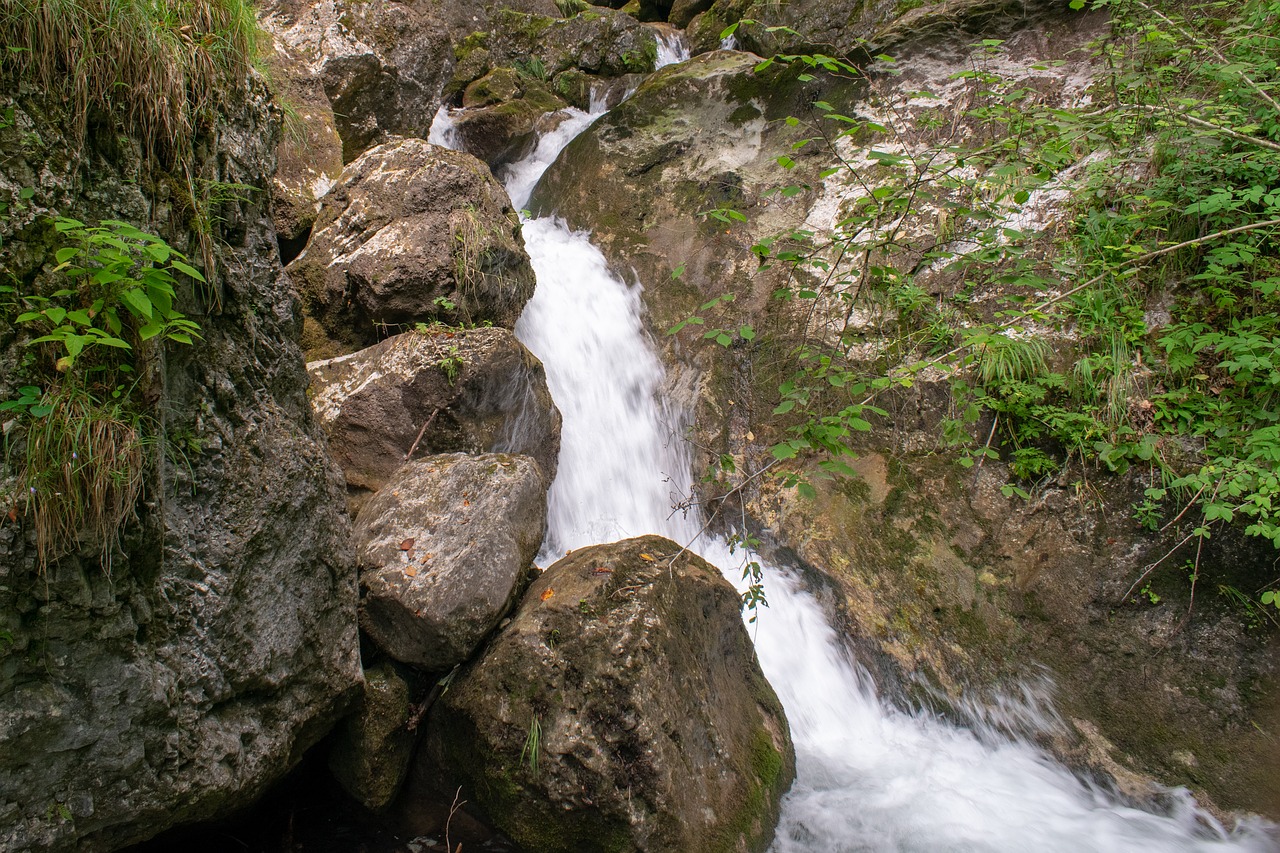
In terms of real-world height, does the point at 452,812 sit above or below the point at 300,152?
below

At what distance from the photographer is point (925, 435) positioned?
4832 millimetres

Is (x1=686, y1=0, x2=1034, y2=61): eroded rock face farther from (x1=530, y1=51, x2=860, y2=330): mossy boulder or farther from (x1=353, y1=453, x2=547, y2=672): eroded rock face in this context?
(x1=353, y1=453, x2=547, y2=672): eroded rock face

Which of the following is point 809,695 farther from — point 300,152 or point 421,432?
point 300,152

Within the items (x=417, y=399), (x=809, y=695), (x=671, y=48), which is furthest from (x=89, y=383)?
(x=671, y=48)

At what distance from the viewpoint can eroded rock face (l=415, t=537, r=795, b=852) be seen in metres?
2.79

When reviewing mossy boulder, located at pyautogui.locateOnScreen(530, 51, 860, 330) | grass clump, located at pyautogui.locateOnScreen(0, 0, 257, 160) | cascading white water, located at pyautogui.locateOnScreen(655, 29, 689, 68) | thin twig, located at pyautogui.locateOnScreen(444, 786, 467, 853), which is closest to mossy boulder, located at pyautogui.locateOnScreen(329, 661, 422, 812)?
thin twig, located at pyautogui.locateOnScreen(444, 786, 467, 853)

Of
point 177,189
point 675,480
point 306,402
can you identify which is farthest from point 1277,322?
point 177,189

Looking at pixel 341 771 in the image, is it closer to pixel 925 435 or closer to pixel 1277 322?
pixel 925 435

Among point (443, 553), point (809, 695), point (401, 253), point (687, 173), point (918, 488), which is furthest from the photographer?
point (687, 173)

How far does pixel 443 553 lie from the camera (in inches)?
127

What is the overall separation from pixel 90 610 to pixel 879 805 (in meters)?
3.48

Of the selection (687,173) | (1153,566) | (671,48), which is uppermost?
(671,48)

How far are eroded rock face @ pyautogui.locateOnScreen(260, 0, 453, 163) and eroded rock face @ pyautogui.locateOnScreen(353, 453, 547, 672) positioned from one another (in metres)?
3.88

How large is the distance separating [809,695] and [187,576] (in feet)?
11.2
